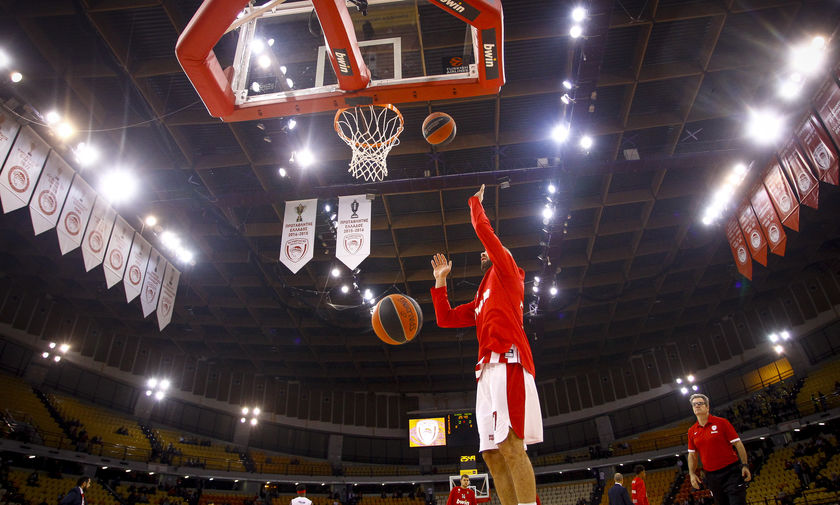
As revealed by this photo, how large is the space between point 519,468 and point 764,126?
11782 mm

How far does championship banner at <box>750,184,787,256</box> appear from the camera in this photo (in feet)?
32.3

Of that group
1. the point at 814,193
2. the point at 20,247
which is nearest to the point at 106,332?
the point at 20,247

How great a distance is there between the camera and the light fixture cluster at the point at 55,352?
18.5 m

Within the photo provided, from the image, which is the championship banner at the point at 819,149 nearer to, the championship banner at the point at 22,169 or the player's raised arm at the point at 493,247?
the player's raised arm at the point at 493,247

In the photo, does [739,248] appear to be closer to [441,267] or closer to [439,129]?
[439,129]

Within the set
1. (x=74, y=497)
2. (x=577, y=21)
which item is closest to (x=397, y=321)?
(x=74, y=497)

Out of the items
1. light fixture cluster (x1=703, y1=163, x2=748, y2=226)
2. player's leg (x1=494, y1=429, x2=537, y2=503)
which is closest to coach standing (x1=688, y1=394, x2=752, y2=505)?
player's leg (x1=494, y1=429, x2=537, y2=503)

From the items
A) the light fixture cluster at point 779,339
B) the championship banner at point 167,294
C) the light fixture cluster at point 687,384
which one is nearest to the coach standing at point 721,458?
the championship banner at point 167,294

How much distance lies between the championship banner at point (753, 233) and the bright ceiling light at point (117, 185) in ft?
49.5

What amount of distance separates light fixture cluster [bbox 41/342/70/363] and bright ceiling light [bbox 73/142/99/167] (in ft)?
40.6

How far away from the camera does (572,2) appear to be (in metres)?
8.42

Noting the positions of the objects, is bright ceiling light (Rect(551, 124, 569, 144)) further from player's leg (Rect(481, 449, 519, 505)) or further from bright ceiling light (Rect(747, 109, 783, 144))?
player's leg (Rect(481, 449, 519, 505))

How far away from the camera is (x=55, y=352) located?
1875 cm

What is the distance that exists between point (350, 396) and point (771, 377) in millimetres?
21546
